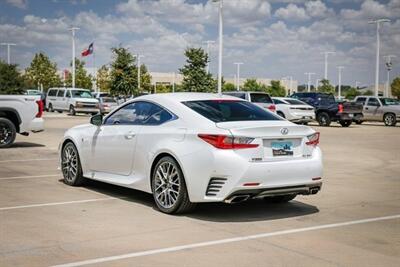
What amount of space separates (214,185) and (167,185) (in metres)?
0.80

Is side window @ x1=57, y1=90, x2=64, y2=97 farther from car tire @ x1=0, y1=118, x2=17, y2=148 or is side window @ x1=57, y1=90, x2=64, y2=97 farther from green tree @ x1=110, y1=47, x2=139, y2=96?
car tire @ x1=0, y1=118, x2=17, y2=148

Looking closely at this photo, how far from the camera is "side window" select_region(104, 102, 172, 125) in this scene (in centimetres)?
761

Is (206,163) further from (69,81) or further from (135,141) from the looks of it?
(69,81)

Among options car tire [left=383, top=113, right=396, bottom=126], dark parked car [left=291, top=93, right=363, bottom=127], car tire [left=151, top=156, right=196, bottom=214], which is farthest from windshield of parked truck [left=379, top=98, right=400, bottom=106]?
car tire [left=151, top=156, right=196, bottom=214]

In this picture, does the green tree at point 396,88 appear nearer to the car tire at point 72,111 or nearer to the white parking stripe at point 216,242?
the car tire at point 72,111

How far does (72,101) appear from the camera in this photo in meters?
41.4

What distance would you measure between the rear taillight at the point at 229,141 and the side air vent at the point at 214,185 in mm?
380

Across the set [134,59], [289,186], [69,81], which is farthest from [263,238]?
[69,81]

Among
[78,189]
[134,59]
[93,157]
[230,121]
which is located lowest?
[78,189]

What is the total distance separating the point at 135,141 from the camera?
7.75 meters

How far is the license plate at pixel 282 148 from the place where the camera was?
22.3 ft

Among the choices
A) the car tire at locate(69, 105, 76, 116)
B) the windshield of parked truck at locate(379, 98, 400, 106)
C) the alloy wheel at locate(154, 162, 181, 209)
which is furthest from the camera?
the car tire at locate(69, 105, 76, 116)

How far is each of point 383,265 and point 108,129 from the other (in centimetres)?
471

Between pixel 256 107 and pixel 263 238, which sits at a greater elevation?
pixel 256 107
